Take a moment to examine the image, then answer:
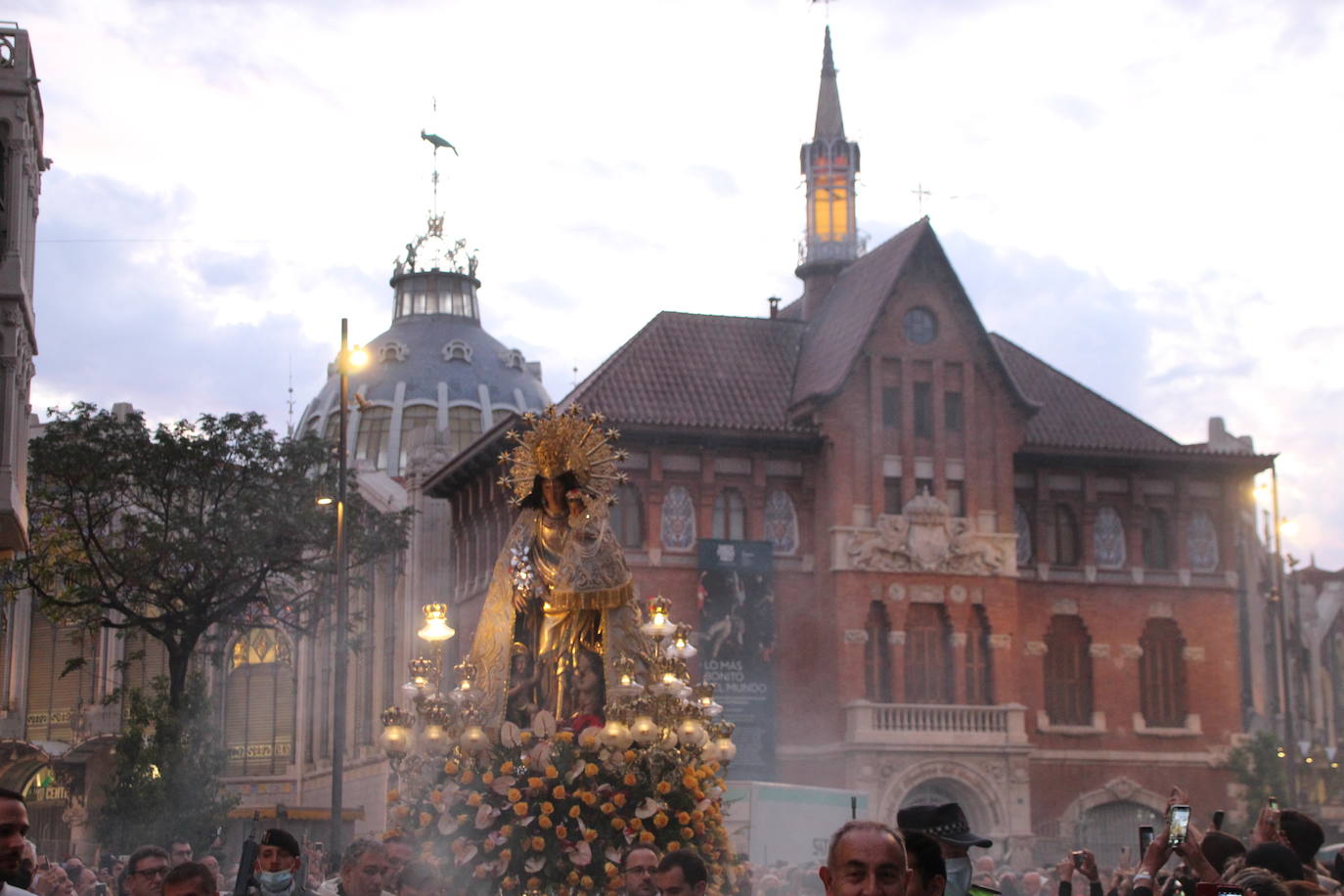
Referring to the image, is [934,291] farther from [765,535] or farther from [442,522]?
[442,522]

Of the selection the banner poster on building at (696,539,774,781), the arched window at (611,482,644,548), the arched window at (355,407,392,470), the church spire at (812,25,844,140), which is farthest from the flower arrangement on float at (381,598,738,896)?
the arched window at (355,407,392,470)

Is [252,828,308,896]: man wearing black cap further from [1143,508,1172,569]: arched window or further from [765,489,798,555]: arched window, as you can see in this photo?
[1143,508,1172,569]: arched window

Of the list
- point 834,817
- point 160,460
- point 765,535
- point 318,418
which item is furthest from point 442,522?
point 318,418

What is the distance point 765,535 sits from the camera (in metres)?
51.0

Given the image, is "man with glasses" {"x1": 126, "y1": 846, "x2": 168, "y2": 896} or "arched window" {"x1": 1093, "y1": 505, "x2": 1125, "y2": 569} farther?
"arched window" {"x1": 1093, "y1": 505, "x2": 1125, "y2": 569}

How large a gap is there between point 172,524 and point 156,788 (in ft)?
23.3

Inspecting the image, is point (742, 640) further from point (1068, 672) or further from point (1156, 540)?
point (1156, 540)

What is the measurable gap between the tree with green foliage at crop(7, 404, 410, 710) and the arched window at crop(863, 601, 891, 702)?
1400cm

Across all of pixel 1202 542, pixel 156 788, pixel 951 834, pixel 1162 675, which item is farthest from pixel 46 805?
pixel 951 834

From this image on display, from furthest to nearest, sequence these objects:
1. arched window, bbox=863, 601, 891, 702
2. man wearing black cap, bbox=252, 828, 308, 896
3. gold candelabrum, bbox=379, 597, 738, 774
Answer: arched window, bbox=863, 601, 891, 702 → gold candelabrum, bbox=379, 597, 738, 774 → man wearing black cap, bbox=252, 828, 308, 896

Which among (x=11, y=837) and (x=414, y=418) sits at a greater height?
(x=414, y=418)

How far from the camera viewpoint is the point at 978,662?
51094 mm

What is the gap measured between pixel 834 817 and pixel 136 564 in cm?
1469

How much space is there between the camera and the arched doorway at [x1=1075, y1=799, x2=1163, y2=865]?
2014 inches
